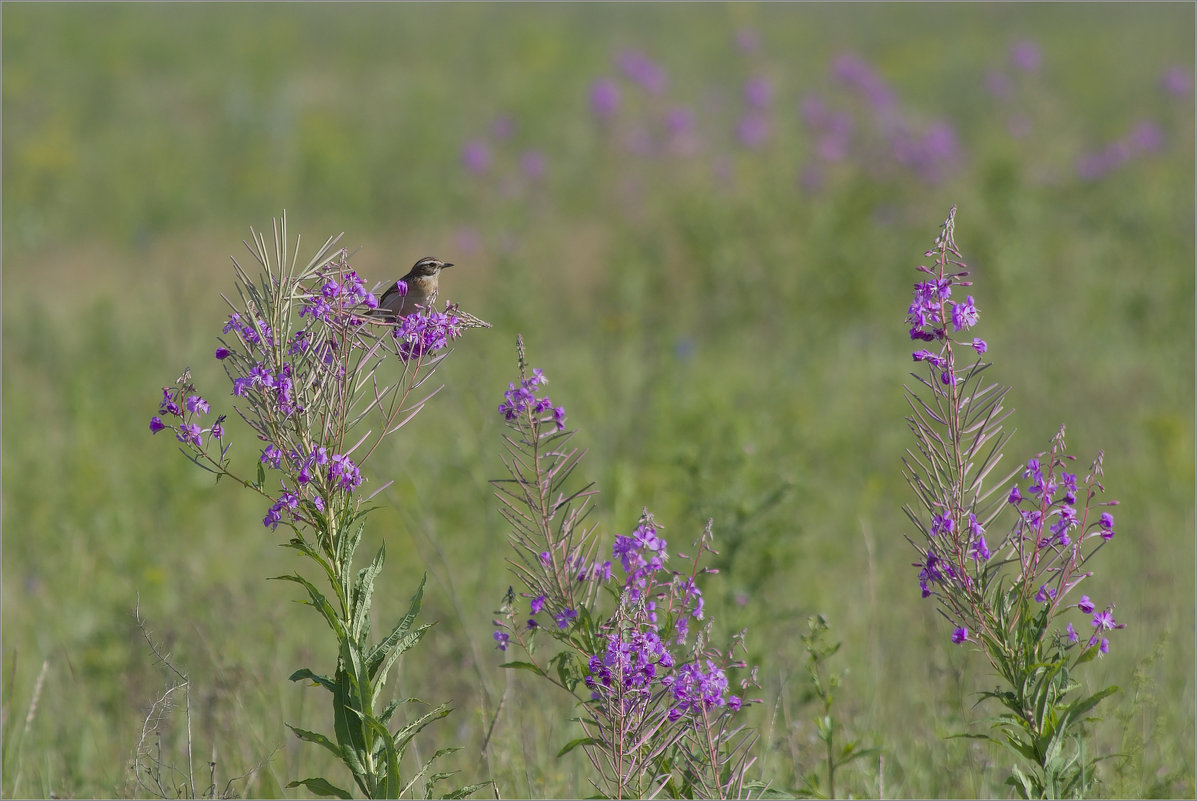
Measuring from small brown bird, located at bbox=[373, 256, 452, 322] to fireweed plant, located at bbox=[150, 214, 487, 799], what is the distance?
0.38 m

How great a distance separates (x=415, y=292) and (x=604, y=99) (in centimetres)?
907

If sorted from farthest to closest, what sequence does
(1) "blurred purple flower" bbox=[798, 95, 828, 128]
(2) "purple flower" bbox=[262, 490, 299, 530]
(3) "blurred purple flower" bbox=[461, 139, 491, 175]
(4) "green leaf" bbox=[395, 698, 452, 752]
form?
(1) "blurred purple flower" bbox=[798, 95, 828, 128] → (3) "blurred purple flower" bbox=[461, 139, 491, 175] → (4) "green leaf" bbox=[395, 698, 452, 752] → (2) "purple flower" bbox=[262, 490, 299, 530]

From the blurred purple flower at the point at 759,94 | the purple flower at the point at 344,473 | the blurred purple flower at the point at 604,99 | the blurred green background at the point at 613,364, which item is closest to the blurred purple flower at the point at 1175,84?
the blurred green background at the point at 613,364

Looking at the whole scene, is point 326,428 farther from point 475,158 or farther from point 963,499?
point 475,158

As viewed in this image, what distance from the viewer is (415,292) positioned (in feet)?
10.2

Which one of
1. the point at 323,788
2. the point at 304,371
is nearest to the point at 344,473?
the point at 304,371

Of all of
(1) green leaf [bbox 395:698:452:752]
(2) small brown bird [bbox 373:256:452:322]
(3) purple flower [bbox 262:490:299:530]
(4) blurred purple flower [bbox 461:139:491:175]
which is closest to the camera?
(3) purple flower [bbox 262:490:299:530]

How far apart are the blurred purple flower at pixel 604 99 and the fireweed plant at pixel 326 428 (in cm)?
954

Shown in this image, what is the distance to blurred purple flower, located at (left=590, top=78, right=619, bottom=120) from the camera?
460 inches

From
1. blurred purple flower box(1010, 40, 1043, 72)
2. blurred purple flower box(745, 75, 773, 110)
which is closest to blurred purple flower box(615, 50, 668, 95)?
blurred purple flower box(745, 75, 773, 110)

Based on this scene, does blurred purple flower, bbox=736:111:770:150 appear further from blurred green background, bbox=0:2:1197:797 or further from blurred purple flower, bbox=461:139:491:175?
blurred purple flower, bbox=461:139:491:175

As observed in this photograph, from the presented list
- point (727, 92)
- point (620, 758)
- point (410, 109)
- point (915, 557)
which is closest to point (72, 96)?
point (410, 109)

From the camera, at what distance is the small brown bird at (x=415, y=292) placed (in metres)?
2.99

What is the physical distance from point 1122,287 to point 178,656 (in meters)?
8.85
